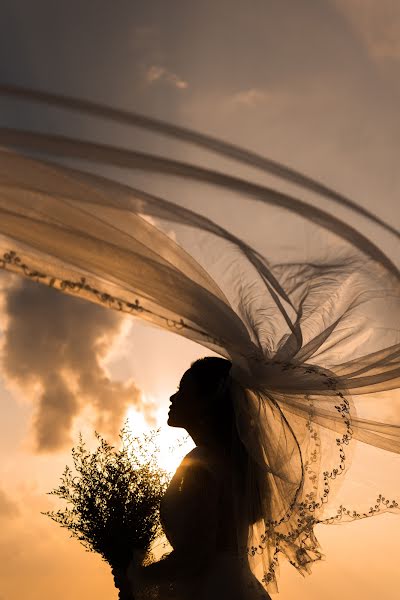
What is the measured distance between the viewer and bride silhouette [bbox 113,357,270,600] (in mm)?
2699

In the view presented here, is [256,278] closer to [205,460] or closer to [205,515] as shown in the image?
[205,460]

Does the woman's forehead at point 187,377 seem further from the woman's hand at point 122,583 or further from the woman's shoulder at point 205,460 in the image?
the woman's hand at point 122,583

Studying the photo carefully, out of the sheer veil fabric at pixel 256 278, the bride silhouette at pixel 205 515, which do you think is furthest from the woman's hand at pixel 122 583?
the sheer veil fabric at pixel 256 278

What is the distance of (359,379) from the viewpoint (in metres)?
2.87

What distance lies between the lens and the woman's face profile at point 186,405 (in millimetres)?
2994

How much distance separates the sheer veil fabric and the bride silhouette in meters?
0.07

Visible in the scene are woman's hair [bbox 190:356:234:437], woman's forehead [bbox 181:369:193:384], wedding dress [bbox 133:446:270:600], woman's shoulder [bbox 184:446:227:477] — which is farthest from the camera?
woman's forehead [bbox 181:369:193:384]

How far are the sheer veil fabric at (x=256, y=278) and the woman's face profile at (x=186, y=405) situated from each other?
0.20 metres

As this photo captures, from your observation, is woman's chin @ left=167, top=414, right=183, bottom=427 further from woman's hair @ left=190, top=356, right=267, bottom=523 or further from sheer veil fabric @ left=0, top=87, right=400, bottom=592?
sheer veil fabric @ left=0, top=87, right=400, bottom=592

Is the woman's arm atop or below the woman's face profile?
below

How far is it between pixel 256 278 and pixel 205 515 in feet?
3.46

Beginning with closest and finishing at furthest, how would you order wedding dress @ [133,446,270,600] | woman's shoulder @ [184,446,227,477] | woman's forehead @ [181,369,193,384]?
wedding dress @ [133,446,270,600] < woman's shoulder @ [184,446,227,477] < woman's forehead @ [181,369,193,384]

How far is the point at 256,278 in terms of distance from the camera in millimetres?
2652

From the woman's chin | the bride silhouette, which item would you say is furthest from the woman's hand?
the woman's chin
